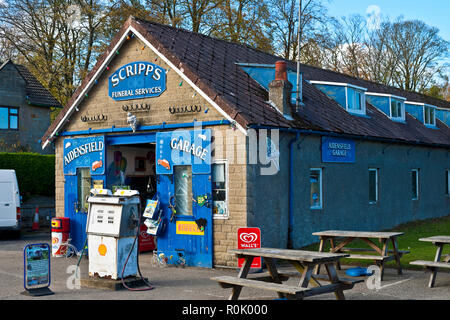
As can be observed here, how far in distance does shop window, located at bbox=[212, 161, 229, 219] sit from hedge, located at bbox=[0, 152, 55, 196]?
13.8 meters

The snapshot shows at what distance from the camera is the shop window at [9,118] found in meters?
30.5

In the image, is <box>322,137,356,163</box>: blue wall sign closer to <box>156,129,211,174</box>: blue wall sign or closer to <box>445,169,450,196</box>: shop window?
<box>156,129,211,174</box>: blue wall sign

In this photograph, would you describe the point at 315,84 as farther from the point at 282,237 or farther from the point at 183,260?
the point at 183,260

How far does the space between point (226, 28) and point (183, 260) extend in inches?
839

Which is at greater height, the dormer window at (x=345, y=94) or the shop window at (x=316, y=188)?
the dormer window at (x=345, y=94)

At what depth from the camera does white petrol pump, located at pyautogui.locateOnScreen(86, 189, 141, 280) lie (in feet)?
33.8

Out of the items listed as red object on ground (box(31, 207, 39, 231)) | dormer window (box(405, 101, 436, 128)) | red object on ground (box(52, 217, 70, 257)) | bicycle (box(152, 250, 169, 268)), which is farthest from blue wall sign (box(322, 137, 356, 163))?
red object on ground (box(31, 207, 39, 231))

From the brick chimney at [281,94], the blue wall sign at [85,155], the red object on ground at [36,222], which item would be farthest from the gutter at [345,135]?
the red object on ground at [36,222]

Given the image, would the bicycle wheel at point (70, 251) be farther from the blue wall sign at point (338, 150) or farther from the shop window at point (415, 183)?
the shop window at point (415, 183)

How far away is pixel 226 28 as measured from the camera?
31953 mm

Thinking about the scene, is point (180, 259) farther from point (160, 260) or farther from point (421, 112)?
point (421, 112)

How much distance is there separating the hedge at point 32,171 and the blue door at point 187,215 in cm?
1254

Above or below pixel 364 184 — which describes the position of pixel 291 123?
above
